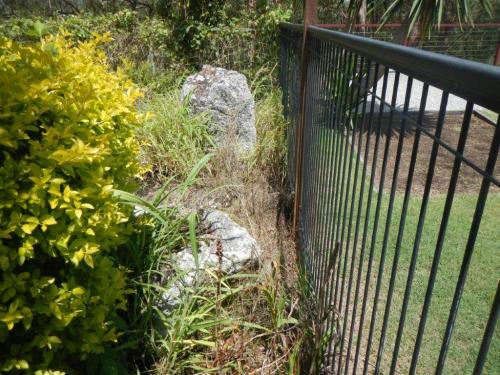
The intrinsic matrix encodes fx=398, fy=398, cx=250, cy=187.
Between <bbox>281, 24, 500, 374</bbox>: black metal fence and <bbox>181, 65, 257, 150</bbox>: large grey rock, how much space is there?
1052mm

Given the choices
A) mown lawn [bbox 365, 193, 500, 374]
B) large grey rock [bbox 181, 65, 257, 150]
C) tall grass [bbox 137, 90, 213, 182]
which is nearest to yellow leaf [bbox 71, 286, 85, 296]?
mown lawn [bbox 365, 193, 500, 374]

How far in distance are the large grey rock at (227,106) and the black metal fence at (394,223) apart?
105 centimetres

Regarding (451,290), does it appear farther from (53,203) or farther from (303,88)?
(53,203)

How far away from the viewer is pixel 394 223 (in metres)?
3.68

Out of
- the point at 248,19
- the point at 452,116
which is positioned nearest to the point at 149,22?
the point at 248,19

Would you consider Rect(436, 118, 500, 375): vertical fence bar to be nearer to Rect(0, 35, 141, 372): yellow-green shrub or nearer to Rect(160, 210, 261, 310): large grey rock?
Rect(0, 35, 141, 372): yellow-green shrub

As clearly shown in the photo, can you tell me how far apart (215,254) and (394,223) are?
6.65 ft

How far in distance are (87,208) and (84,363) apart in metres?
0.90

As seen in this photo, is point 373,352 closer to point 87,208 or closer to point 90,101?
point 87,208

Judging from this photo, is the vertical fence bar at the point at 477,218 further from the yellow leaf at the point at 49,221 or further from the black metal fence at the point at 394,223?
the yellow leaf at the point at 49,221

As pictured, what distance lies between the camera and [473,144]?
5.17 metres

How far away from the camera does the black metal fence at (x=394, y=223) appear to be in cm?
78

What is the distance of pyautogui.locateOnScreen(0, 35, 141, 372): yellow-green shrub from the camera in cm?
144

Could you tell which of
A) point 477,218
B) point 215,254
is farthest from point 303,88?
point 477,218
